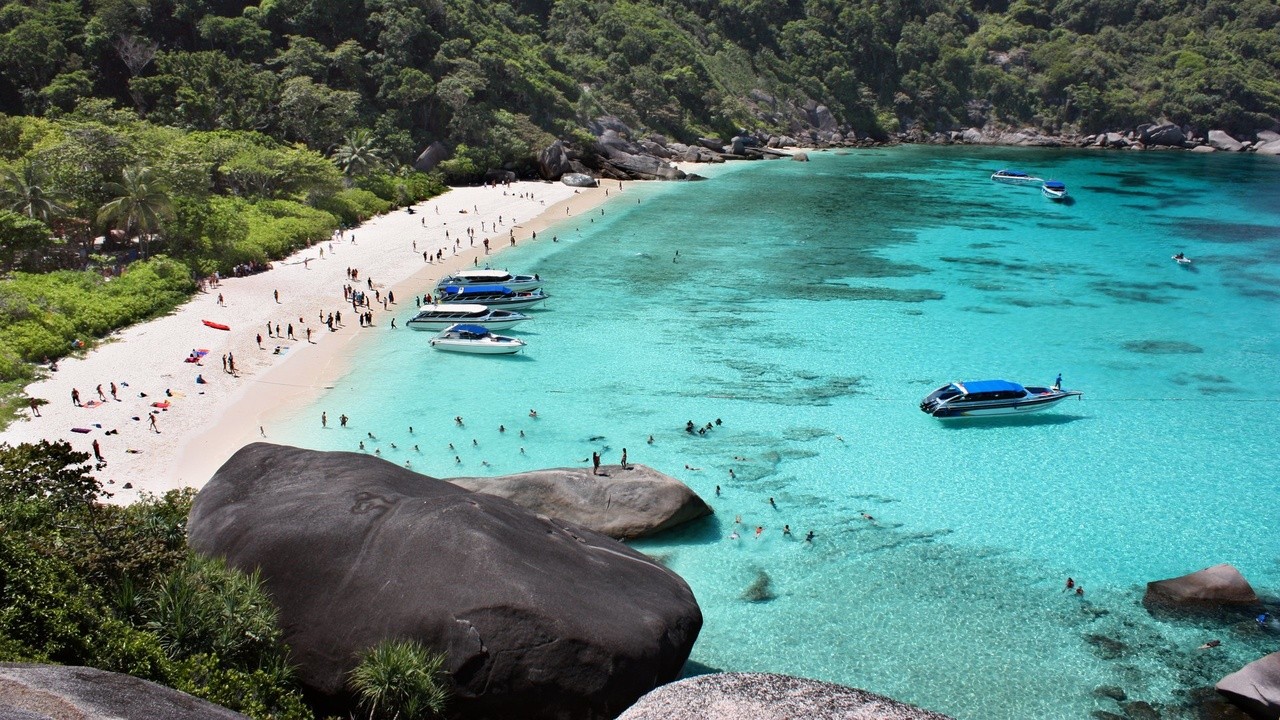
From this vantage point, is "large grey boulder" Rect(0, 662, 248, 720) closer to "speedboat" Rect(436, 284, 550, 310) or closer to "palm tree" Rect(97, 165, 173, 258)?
"speedboat" Rect(436, 284, 550, 310)

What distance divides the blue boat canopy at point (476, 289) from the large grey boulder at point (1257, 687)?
39.9 meters

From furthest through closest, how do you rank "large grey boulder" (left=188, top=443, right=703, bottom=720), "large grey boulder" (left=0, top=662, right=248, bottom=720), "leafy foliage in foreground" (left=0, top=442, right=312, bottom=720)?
"large grey boulder" (left=188, top=443, right=703, bottom=720)
"leafy foliage in foreground" (left=0, top=442, right=312, bottom=720)
"large grey boulder" (left=0, top=662, right=248, bottom=720)

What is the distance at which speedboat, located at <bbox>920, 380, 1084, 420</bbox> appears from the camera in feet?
127

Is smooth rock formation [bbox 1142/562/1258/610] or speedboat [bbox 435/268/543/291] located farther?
speedboat [bbox 435/268/543/291]

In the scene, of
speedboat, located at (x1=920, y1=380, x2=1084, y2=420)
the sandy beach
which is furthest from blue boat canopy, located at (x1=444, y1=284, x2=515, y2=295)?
speedboat, located at (x1=920, y1=380, x2=1084, y2=420)

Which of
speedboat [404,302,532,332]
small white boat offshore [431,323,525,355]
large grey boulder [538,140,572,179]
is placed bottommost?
small white boat offshore [431,323,525,355]

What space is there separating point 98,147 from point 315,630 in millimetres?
46820

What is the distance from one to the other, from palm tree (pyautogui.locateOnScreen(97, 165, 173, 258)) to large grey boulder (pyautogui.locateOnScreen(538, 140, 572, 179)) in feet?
164

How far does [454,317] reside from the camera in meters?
48.8

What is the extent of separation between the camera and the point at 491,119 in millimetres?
98562

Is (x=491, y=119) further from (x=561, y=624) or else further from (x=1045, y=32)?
(x=1045, y=32)

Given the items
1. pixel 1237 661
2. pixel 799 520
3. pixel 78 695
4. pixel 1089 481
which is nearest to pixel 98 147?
pixel 799 520

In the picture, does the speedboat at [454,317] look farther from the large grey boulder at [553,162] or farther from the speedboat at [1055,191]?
the speedboat at [1055,191]

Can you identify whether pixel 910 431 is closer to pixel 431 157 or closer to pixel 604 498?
pixel 604 498
